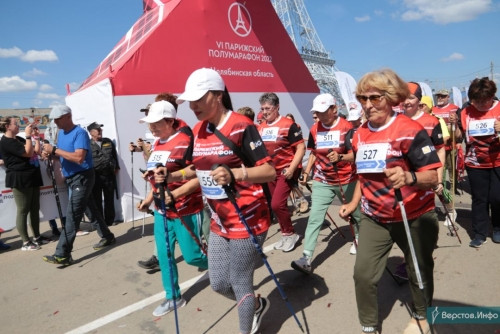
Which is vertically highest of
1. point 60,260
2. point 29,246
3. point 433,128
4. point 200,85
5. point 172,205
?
point 200,85

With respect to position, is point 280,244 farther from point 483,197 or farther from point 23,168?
point 23,168

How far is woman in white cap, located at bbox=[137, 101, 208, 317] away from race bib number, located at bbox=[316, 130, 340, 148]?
177 centimetres

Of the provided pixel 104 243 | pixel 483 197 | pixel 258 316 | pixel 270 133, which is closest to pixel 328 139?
pixel 270 133

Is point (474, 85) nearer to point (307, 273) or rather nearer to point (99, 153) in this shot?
point (307, 273)

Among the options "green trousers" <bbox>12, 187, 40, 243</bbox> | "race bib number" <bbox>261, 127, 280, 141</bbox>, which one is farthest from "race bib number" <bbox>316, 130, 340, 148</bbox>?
"green trousers" <bbox>12, 187, 40, 243</bbox>

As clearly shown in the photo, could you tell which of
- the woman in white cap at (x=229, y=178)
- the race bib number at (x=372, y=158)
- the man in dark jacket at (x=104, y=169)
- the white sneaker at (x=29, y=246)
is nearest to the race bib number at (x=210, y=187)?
the woman in white cap at (x=229, y=178)

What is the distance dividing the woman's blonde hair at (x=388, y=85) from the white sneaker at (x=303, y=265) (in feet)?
6.91

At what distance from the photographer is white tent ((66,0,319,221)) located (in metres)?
7.45

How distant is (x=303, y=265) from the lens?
12.6ft

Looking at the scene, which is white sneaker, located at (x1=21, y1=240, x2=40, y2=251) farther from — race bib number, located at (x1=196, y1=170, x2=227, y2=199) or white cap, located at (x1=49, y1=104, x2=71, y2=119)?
race bib number, located at (x1=196, y1=170, x2=227, y2=199)

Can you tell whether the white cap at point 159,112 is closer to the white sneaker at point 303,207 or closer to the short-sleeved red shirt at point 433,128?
the short-sleeved red shirt at point 433,128

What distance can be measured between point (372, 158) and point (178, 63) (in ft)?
22.0

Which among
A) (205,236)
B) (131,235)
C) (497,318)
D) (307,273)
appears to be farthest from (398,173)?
(131,235)

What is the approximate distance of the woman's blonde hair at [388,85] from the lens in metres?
2.40
